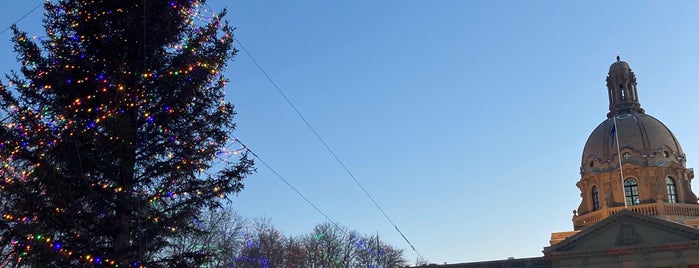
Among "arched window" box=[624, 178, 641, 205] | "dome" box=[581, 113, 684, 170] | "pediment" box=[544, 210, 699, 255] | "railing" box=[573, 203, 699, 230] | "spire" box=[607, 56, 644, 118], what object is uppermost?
"spire" box=[607, 56, 644, 118]

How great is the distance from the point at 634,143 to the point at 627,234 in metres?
15.1

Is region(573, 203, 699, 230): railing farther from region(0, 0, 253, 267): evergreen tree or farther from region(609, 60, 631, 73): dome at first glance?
region(0, 0, 253, 267): evergreen tree

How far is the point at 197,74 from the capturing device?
15.5 m

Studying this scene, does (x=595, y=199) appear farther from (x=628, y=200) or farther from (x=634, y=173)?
(x=634, y=173)

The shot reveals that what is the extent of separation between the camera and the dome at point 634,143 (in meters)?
65.3

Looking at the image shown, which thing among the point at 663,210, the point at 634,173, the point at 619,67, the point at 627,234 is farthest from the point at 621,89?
the point at 627,234

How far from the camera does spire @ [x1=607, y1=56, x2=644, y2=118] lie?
237ft

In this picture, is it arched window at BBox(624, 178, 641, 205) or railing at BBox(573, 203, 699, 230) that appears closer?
railing at BBox(573, 203, 699, 230)

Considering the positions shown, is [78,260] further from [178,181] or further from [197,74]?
[197,74]

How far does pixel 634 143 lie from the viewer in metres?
66.4

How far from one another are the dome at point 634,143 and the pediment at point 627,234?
40.4ft

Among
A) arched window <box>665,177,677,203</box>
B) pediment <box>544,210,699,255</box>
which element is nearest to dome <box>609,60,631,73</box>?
arched window <box>665,177,677,203</box>

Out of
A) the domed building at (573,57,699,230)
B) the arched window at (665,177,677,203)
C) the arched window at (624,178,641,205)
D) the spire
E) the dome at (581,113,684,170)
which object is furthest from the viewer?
the spire

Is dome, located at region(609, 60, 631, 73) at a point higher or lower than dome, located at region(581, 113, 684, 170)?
higher
